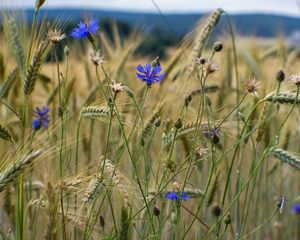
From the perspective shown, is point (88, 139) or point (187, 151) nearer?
point (187, 151)

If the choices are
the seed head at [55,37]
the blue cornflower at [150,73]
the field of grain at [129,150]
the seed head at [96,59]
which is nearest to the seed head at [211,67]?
the field of grain at [129,150]

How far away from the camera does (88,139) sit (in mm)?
2924

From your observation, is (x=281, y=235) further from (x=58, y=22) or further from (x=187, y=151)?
(x=58, y=22)

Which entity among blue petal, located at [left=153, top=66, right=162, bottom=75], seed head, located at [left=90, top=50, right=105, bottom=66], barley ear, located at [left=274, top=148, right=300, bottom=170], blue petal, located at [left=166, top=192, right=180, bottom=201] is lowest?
blue petal, located at [left=166, top=192, right=180, bottom=201]

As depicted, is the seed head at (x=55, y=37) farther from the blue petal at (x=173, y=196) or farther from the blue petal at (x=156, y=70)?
the blue petal at (x=173, y=196)

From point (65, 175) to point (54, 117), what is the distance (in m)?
1.39

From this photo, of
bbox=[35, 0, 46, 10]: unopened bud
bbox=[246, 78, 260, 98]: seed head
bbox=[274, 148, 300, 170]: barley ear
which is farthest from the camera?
bbox=[274, 148, 300, 170]: barley ear

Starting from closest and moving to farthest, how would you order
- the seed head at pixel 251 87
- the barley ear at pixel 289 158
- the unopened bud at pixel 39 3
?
the seed head at pixel 251 87 < the unopened bud at pixel 39 3 < the barley ear at pixel 289 158

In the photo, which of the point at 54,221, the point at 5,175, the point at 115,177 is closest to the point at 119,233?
the point at 115,177

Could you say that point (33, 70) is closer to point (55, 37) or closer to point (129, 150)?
point (55, 37)

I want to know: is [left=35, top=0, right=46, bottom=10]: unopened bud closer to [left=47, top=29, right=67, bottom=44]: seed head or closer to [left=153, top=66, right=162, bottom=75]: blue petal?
[left=47, top=29, right=67, bottom=44]: seed head

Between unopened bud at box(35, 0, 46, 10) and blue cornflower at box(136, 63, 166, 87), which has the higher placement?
unopened bud at box(35, 0, 46, 10)

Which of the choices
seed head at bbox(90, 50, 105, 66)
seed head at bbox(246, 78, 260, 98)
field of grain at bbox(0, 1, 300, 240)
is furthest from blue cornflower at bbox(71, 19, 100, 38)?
seed head at bbox(246, 78, 260, 98)

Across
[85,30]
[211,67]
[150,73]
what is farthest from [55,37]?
[211,67]
